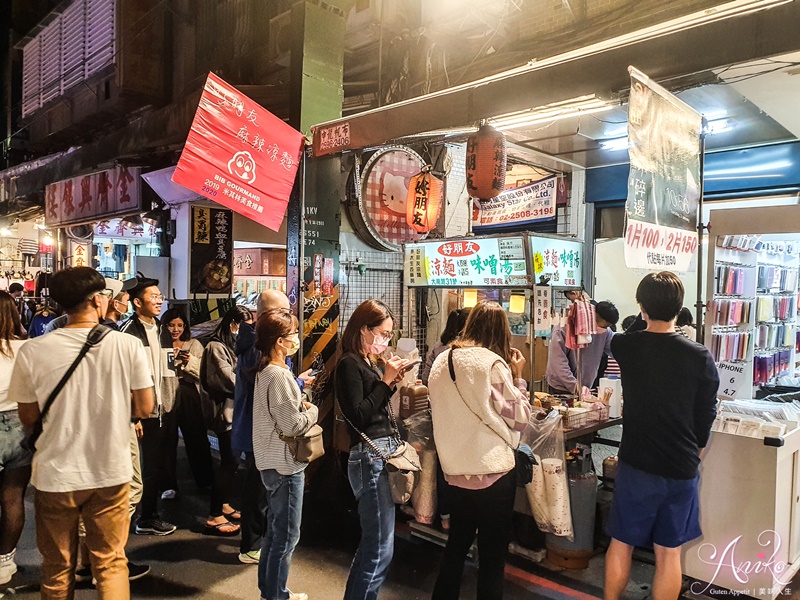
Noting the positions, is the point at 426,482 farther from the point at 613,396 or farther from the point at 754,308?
the point at 754,308

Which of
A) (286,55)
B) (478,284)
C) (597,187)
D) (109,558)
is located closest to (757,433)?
(478,284)

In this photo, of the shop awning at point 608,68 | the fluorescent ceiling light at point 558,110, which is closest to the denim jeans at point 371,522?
the shop awning at point 608,68

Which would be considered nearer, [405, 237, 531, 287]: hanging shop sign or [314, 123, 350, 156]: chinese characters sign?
[314, 123, 350, 156]: chinese characters sign

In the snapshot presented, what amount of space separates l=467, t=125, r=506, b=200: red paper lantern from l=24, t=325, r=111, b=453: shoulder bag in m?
3.70

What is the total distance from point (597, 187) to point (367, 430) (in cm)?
893

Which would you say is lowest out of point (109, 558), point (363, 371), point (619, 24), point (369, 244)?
point (109, 558)

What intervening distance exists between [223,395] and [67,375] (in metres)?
2.46

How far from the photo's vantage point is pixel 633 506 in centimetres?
381

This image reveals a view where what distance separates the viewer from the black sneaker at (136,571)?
15.5 ft

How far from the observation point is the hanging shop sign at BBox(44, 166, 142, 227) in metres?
11.0

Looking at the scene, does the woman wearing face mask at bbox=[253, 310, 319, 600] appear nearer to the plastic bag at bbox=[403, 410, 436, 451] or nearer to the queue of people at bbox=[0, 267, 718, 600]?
the queue of people at bbox=[0, 267, 718, 600]

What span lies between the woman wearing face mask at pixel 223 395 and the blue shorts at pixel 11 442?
1.63 meters

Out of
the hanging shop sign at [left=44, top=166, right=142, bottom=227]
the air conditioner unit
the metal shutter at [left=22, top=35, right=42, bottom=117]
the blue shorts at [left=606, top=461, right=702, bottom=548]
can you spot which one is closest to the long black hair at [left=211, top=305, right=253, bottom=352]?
the blue shorts at [left=606, top=461, right=702, bottom=548]

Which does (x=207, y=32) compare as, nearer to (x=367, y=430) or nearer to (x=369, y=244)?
(x=369, y=244)
